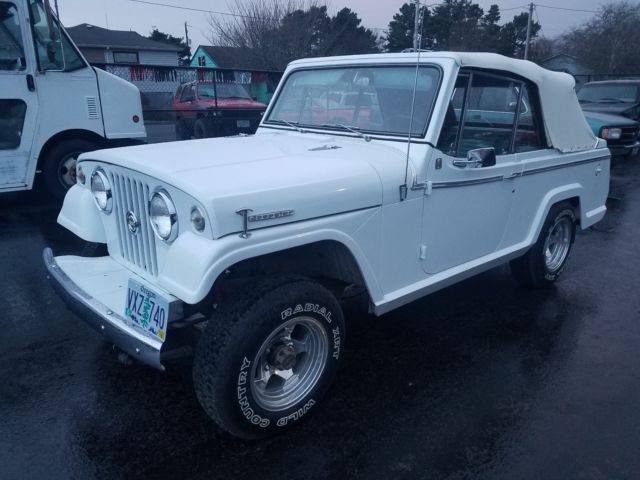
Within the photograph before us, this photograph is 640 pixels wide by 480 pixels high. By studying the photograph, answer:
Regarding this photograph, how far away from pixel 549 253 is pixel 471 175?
6.20 ft

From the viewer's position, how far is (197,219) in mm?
2346

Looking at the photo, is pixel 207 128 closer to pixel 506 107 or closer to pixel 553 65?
pixel 506 107

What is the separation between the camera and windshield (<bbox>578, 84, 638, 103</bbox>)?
40.7 ft

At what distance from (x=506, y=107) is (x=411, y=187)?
1.38 meters

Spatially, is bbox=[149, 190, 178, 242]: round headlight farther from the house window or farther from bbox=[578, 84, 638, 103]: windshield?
the house window

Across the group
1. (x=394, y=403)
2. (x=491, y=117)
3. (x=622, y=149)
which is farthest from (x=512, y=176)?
(x=622, y=149)

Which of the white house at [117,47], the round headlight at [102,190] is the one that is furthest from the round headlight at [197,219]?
the white house at [117,47]

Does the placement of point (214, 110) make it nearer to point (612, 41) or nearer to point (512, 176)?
point (512, 176)

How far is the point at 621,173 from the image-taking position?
1138 cm

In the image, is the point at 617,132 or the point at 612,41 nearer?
the point at 617,132

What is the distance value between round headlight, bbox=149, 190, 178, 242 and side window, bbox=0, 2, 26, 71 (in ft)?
17.8

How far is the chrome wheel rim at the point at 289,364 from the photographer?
270cm

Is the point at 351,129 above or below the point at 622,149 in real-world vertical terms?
above

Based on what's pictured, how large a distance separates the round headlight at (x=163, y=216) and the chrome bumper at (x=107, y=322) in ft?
1.62
